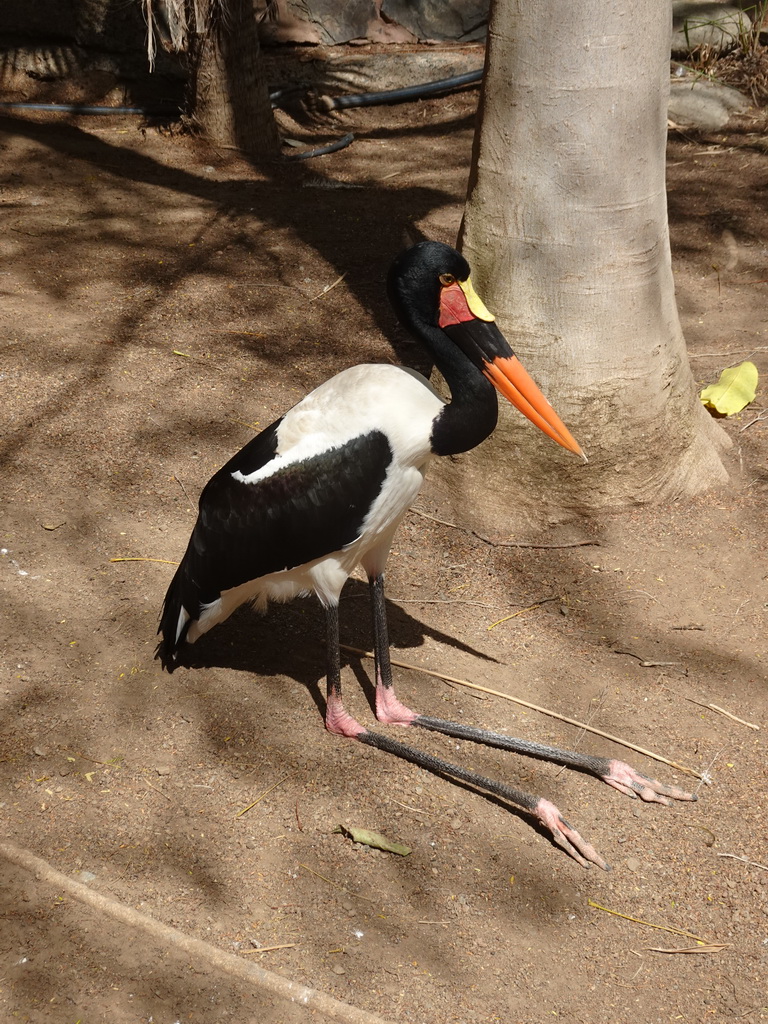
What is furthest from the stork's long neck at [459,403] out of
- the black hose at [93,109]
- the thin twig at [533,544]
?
the black hose at [93,109]

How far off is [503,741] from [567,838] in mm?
373

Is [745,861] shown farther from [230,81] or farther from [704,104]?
[704,104]

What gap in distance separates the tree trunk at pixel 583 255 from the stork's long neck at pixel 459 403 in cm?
91

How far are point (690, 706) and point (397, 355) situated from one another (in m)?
2.35

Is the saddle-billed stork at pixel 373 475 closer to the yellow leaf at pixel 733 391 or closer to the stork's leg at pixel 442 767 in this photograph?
the stork's leg at pixel 442 767

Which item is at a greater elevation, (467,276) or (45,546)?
(467,276)

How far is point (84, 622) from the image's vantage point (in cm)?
336

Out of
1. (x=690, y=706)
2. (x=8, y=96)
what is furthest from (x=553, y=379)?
(x=8, y=96)

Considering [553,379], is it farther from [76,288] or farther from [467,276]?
[76,288]

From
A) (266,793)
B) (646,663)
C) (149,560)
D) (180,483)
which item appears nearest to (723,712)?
(646,663)

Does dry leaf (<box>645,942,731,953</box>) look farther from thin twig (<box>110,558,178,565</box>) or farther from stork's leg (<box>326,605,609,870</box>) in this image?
thin twig (<box>110,558,178,565</box>)

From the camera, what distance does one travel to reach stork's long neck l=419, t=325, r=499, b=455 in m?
2.75

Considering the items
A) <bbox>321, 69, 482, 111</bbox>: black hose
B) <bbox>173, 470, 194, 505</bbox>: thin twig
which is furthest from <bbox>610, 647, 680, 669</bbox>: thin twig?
<bbox>321, 69, 482, 111</bbox>: black hose

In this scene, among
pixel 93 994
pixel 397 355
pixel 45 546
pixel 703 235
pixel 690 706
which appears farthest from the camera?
pixel 703 235
